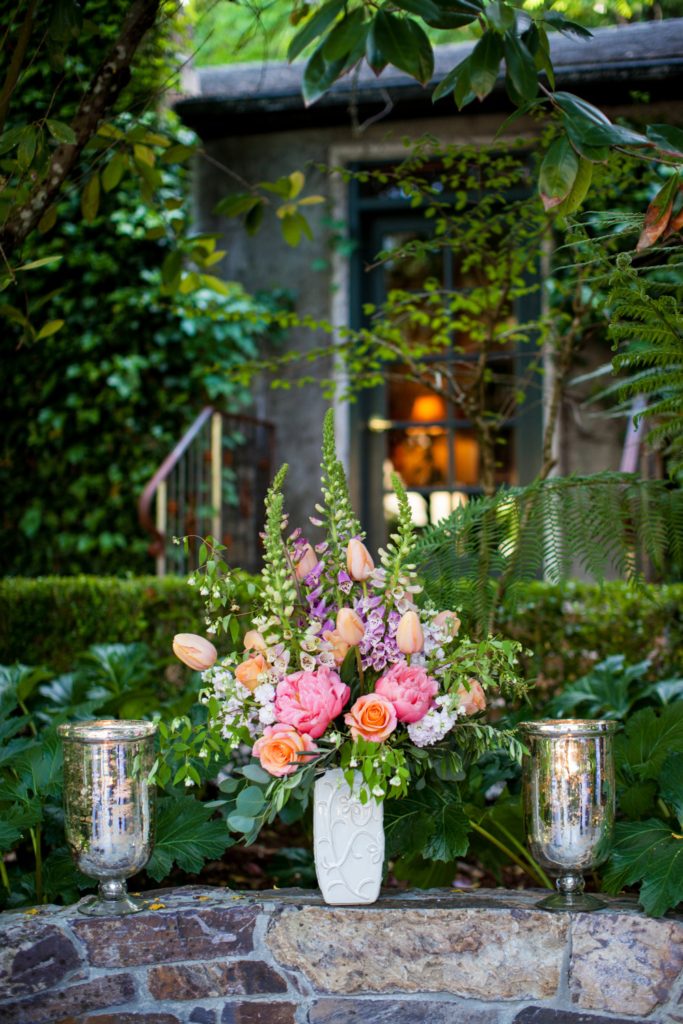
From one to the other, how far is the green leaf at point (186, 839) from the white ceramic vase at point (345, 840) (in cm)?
31

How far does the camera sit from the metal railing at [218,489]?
5910 millimetres

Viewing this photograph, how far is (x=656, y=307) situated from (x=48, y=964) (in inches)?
67.9

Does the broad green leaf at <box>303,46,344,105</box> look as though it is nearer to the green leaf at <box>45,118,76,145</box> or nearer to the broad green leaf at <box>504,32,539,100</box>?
the broad green leaf at <box>504,32,539,100</box>

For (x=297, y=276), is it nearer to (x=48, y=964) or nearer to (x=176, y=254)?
(x=176, y=254)

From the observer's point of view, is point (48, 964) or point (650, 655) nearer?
point (48, 964)

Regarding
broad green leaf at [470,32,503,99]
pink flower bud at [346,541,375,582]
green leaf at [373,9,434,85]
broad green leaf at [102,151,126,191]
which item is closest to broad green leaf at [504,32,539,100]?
broad green leaf at [470,32,503,99]

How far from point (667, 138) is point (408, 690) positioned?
1122 millimetres

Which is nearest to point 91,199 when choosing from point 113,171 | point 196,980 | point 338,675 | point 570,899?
Answer: point 113,171

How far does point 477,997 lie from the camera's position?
1.99 meters

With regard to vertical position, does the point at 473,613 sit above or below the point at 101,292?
below

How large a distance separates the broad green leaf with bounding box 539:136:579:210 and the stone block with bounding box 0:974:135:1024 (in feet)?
5.37

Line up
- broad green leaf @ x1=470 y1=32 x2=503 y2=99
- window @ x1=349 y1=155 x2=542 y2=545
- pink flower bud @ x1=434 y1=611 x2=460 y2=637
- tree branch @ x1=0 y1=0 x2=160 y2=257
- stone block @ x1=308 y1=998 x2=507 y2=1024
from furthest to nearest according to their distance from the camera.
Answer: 1. window @ x1=349 y1=155 x2=542 y2=545
2. tree branch @ x1=0 y1=0 x2=160 y2=257
3. pink flower bud @ x1=434 y1=611 x2=460 y2=637
4. stone block @ x1=308 y1=998 x2=507 y2=1024
5. broad green leaf @ x1=470 y1=32 x2=503 y2=99

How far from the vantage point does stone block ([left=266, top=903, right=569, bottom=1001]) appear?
6.50ft

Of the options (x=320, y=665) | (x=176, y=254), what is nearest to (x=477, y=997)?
(x=320, y=665)
